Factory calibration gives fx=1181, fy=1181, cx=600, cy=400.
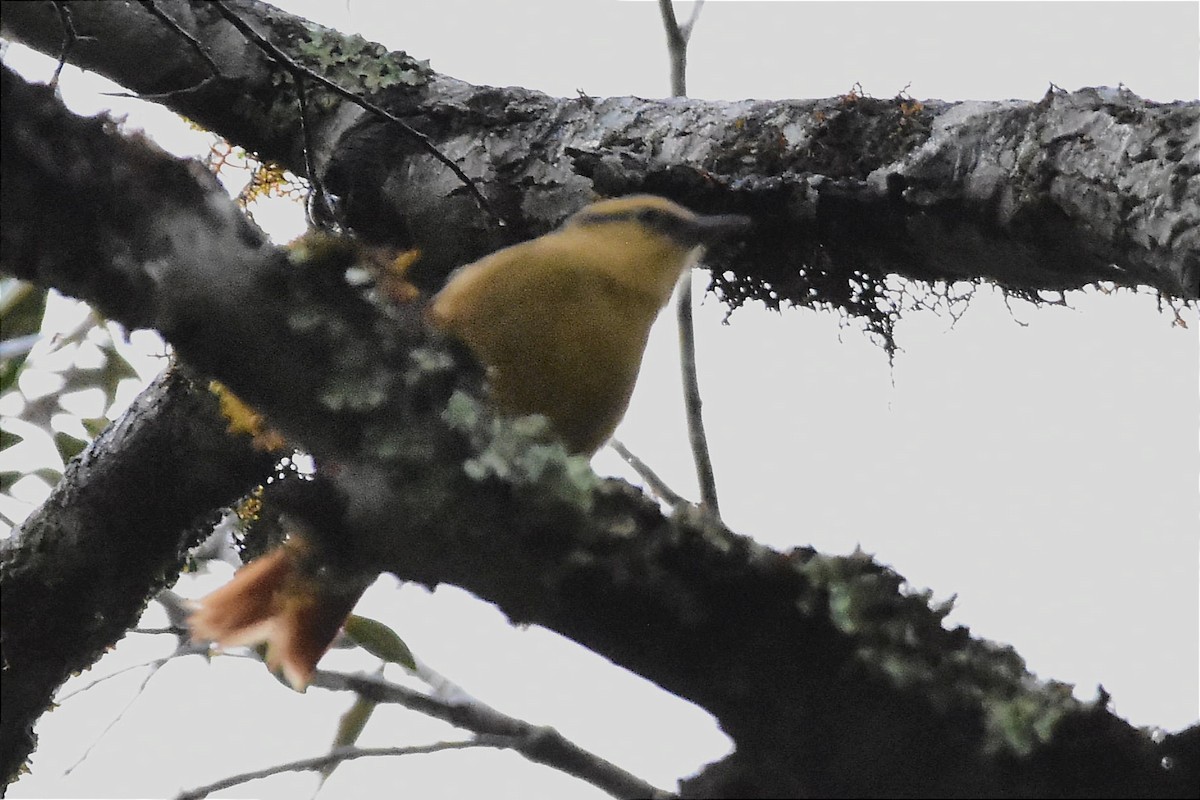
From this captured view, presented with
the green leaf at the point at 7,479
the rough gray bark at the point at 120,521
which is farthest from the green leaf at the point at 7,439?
the rough gray bark at the point at 120,521

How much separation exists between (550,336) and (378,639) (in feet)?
3.62

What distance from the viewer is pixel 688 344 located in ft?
9.77

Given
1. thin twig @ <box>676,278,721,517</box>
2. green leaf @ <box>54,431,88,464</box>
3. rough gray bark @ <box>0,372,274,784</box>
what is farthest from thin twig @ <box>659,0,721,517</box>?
green leaf @ <box>54,431,88,464</box>

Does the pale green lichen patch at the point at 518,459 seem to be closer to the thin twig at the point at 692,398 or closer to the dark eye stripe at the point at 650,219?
the dark eye stripe at the point at 650,219

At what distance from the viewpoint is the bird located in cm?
204

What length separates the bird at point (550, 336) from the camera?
80.1 inches

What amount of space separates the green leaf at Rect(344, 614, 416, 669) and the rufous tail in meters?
0.78

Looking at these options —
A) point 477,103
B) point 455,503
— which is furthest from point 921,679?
point 477,103

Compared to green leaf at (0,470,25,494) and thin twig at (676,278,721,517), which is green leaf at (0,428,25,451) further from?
thin twig at (676,278,721,517)

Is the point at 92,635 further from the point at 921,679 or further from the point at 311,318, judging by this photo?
the point at 921,679

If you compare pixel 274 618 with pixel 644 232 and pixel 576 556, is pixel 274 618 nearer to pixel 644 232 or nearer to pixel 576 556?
pixel 576 556

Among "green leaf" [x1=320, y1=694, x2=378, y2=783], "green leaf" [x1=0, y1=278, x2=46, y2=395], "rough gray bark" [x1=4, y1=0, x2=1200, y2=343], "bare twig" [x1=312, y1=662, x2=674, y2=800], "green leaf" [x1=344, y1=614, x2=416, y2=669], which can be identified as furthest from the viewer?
"green leaf" [x1=0, y1=278, x2=46, y2=395]

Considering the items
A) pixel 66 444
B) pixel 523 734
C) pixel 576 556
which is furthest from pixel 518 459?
pixel 66 444

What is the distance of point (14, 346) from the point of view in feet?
10.2
